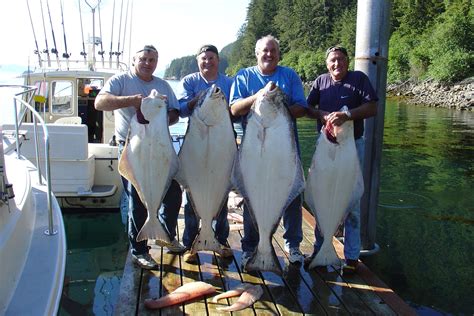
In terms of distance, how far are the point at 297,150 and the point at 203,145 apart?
774 millimetres

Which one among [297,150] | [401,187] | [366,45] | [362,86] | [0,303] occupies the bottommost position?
[401,187]

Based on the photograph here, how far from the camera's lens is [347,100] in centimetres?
424

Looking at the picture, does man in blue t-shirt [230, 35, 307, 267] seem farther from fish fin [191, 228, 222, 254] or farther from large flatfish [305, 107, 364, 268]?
fish fin [191, 228, 222, 254]

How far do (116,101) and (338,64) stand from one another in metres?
1.96

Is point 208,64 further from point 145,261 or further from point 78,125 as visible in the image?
point 78,125

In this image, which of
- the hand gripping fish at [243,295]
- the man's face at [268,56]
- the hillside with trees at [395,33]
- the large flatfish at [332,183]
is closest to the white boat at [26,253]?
the hand gripping fish at [243,295]

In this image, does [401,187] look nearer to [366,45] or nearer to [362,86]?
[366,45]

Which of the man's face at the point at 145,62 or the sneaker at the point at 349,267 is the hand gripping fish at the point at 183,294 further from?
the man's face at the point at 145,62

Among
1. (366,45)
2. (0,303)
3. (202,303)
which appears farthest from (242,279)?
(366,45)

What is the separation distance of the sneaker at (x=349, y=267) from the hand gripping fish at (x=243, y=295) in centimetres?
89

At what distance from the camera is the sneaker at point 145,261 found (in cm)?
426

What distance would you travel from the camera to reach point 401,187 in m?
11.5

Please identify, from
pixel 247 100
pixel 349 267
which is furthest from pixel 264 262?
pixel 247 100

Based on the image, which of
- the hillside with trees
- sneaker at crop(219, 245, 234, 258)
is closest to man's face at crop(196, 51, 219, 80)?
sneaker at crop(219, 245, 234, 258)
